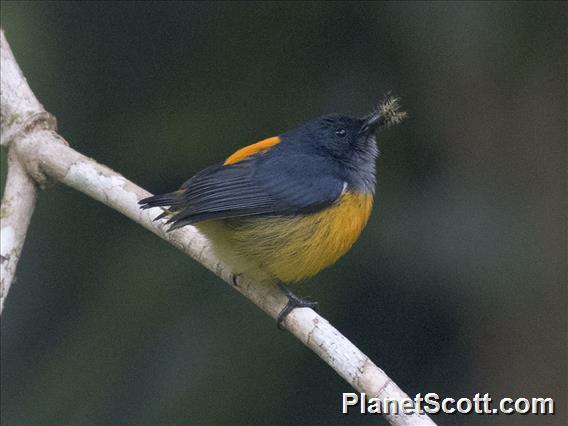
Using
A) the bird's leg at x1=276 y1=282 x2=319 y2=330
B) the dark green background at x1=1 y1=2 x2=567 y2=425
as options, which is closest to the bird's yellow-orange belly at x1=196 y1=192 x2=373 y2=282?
the bird's leg at x1=276 y1=282 x2=319 y2=330

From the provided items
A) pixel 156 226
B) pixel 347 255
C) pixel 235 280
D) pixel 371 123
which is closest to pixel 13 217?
pixel 156 226

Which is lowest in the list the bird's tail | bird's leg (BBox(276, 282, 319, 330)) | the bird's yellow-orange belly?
bird's leg (BBox(276, 282, 319, 330))

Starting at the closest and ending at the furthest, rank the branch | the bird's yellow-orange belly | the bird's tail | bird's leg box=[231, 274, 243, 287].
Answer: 1. the branch
2. the bird's tail
3. the bird's yellow-orange belly
4. bird's leg box=[231, 274, 243, 287]

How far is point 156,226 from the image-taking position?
4.60 meters

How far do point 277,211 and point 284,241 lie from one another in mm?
146

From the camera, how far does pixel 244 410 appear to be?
18.3 ft

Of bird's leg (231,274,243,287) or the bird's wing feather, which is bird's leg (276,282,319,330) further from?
the bird's wing feather

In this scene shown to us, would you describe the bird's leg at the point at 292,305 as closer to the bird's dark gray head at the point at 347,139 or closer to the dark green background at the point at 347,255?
the bird's dark gray head at the point at 347,139

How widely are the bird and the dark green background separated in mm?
1172

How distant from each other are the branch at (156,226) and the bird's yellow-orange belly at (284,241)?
0.13 metres

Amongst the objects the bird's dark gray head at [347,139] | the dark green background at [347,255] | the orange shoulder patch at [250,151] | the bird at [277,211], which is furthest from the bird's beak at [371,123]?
the dark green background at [347,255]

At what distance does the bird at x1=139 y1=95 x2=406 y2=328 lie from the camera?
4.36 metres

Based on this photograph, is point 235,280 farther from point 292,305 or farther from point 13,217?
point 13,217

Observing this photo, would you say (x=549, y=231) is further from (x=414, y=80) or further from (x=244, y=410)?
(x=244, y=410)
